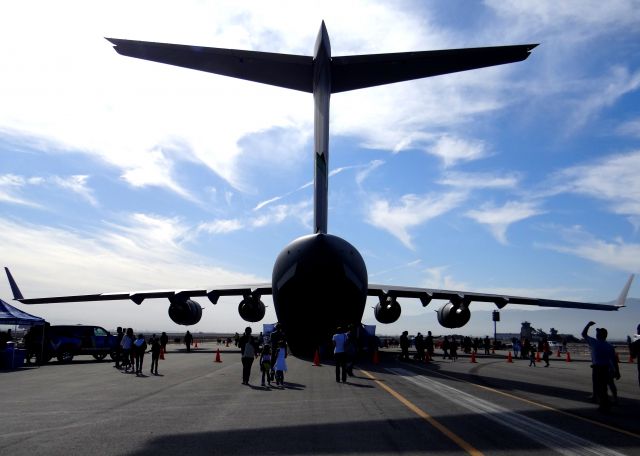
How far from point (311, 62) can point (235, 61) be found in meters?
3.51

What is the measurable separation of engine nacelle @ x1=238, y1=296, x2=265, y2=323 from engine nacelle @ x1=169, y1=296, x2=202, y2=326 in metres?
3.23

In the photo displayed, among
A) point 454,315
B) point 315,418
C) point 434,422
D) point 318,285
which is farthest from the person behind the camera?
point 454,315

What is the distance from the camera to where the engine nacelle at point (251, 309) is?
30.0 meters

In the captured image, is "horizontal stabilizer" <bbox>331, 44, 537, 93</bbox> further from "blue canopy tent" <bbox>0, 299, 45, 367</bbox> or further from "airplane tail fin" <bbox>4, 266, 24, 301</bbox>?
"airplane tail fin" <bbox>4, 266, 24, 301</bbox>

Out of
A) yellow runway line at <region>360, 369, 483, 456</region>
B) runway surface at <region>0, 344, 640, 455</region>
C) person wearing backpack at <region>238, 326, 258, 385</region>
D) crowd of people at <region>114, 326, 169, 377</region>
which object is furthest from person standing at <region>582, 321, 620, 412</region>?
crowd of people at <region>114, 326, 169, 377</region>

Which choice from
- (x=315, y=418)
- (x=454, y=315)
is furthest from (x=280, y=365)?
(x=454, y=315)

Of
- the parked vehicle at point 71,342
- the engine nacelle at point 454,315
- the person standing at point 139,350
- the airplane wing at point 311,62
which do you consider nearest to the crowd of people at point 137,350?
the person standing at point 139,350

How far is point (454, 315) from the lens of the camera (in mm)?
29000

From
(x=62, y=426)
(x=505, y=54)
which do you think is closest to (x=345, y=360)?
(x=62, y=426)

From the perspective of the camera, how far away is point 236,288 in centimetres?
2847

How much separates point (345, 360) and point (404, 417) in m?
6.07

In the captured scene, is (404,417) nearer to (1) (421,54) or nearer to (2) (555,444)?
(2) (555,444)

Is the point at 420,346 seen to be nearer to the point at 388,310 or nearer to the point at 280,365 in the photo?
the point at 388,310

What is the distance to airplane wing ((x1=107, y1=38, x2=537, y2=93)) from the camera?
14438 mm
